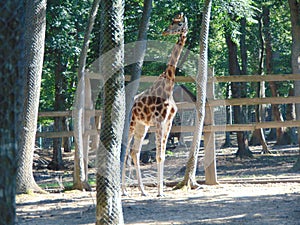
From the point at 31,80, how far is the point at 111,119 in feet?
16.6

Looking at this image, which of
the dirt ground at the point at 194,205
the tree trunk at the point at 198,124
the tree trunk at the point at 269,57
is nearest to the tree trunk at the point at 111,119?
the dirt ground at the point at 194,205

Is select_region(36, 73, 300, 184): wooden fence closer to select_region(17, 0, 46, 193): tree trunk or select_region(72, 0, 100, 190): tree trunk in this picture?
select_region(72, 0, 100, 190): tree trunk

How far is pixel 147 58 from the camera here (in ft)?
→ 78.2

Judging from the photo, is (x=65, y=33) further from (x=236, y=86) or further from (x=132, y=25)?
(x=236, y=86)

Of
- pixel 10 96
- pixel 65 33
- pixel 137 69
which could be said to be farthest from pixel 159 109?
pixel 65 33

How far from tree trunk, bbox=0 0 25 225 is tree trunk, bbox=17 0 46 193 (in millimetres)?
8279

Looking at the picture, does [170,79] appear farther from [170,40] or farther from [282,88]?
[282,88]

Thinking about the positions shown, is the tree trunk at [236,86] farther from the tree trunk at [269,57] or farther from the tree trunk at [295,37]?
the tree trunk at [269,57]

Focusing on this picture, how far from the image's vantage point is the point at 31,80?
1132cm

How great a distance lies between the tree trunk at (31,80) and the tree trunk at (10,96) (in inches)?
326

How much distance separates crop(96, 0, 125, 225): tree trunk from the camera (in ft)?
21.7

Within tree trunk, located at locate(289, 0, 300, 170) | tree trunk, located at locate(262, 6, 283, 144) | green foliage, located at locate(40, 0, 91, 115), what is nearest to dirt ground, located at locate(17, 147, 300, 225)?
tree trunk, located at locate(289, 0, 300, 170)

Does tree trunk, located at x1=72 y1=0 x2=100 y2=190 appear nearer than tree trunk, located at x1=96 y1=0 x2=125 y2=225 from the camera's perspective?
No

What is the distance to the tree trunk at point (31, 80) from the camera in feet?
36.8
